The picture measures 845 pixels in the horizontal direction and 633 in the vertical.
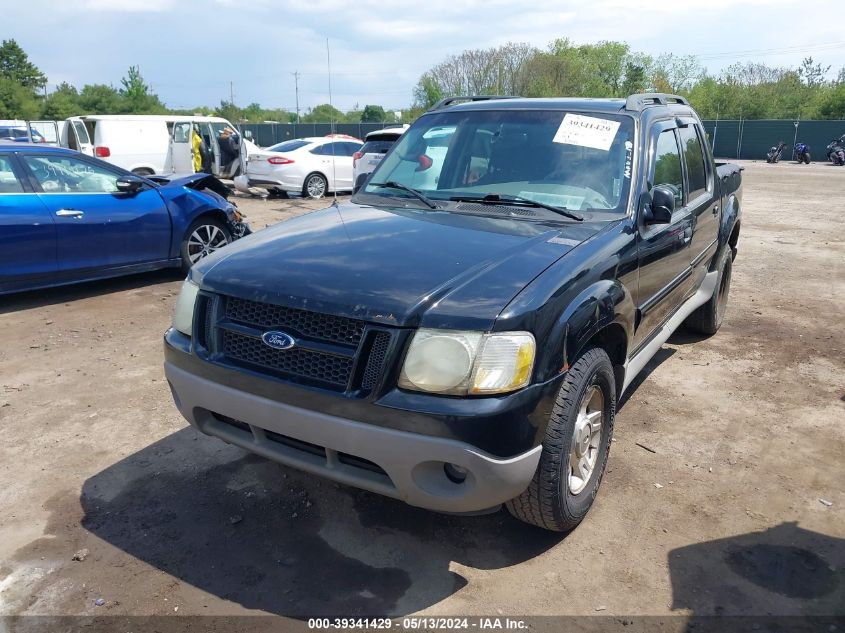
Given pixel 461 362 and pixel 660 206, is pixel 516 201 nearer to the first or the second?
pixel 660 206

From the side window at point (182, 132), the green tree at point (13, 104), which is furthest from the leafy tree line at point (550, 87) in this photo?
the side window at point (182, 132)

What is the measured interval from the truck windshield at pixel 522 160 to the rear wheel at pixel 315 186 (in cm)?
1206

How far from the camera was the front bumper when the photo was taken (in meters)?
2.44

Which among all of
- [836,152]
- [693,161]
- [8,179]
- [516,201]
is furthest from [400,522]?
[836,152]

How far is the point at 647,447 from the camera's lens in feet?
13.2

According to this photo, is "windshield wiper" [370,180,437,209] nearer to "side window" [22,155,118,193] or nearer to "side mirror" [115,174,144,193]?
"side mirror" [115,174,144,193]

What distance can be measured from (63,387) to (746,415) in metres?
4.70

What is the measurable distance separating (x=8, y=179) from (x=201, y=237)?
6.58 feet

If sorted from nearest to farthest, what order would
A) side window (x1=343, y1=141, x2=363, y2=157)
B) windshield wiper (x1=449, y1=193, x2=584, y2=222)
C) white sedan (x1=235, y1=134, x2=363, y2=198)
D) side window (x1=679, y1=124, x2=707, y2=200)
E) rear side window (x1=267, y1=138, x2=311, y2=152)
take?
windshield wiper (x1=449, y1=193, x2=584, y2=222) < side window (x1=679, y1=124, x2=707, y2=200) < white sedan (x1=235, y1=134, x2=363, y2=198) < rear side window (x1=267, y1=138, x2=311, y2=152) < side window (x1=343, y1=141, x2=363, y2=157)

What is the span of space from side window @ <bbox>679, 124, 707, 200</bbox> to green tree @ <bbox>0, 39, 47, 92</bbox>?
83.9 meters

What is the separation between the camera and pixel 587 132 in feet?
12.6

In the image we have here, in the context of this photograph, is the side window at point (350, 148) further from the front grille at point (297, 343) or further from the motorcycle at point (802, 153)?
the motorcycle at point (802, 153)

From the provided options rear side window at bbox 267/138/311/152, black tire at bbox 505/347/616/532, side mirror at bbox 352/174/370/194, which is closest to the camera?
black tire at bbox 505/347/616/532

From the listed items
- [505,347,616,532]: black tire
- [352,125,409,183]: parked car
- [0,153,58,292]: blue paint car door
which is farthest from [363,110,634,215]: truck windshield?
[352,125,409,183]: parked car
